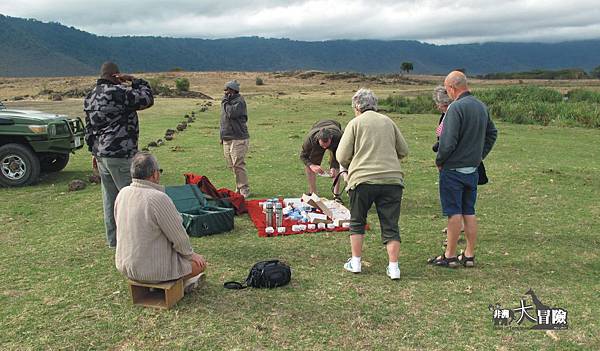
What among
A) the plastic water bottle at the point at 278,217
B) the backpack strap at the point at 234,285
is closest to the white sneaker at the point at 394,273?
the backpack strap at the point at 234,285

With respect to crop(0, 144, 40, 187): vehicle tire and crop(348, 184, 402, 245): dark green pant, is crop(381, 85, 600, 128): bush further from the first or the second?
crop(0, 144, 40, 187): vehicle tire

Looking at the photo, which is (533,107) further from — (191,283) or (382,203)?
(191,283)

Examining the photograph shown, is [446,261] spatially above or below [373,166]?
below

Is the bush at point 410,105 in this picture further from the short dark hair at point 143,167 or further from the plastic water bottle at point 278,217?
the short dark hair at point 143,167

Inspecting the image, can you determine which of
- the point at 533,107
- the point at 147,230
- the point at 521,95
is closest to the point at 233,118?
the point at 147,230

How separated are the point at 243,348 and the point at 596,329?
3.04 meters

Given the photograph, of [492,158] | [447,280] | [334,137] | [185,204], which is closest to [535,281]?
[447,280]

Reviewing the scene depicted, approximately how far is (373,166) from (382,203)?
1.42 ft

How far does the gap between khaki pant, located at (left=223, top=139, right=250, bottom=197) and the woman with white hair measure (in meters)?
4.04

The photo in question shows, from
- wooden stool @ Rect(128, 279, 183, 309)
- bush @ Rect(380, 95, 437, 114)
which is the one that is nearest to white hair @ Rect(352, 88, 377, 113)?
wooden stool @ Rect(128, 279, 183, 309)

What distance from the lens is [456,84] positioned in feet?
18.4

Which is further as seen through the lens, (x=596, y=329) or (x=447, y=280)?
(x=447, y=280)

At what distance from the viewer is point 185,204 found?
7.77 meters

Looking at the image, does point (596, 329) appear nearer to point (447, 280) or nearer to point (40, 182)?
point (447, 280)
